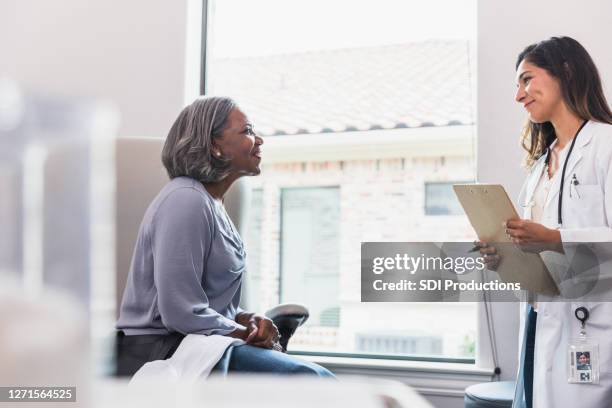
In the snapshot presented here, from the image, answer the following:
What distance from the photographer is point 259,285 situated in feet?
13.8

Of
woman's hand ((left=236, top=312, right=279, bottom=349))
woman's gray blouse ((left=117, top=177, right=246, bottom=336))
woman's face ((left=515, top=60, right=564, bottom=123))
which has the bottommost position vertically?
woman's hand ((left=236, top=312, right=279, bottom=349))

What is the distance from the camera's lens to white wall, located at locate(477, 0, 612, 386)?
2.45m

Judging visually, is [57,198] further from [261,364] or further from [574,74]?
[574,74]

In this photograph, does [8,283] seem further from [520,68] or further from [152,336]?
[520,68]

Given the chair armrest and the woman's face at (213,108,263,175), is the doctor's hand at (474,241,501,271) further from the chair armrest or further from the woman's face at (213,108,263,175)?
the woman's face at (213,108,263,175)

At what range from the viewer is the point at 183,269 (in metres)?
1.67

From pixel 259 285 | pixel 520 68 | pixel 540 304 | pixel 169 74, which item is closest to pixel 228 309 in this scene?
pixel 540 304

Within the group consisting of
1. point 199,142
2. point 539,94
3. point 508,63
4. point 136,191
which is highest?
point 508,63

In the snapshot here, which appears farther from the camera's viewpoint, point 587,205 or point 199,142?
point 199,142

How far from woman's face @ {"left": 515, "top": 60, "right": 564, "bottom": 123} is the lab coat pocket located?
26cm

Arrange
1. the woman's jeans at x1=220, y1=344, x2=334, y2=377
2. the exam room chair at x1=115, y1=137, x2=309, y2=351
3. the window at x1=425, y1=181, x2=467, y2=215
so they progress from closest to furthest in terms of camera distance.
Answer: the woman's jeans at x1=220, y1=344, x2=334, y2=377, the exam room chair at x1=115, y1=137, x2=309, y2=351, the window at x1=425, y1=181, x2=467, y2=215

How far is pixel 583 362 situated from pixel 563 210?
15.4 inches

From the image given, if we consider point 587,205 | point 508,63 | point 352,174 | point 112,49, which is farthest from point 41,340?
point 352,174

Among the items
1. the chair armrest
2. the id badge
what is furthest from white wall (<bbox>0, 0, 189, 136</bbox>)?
the id badge
